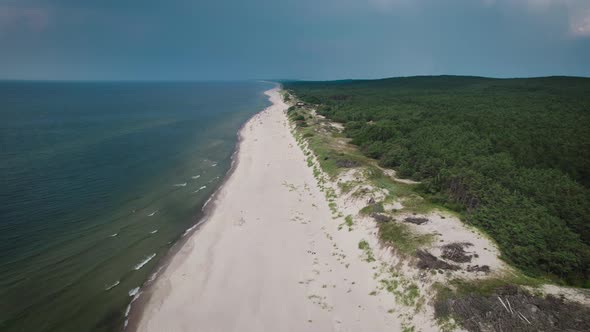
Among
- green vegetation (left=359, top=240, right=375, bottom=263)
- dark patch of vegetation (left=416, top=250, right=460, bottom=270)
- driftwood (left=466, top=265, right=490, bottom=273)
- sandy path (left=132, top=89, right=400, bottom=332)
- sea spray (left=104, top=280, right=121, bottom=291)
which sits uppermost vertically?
driftwood (left=466, top=265, right=490, bottom=273)

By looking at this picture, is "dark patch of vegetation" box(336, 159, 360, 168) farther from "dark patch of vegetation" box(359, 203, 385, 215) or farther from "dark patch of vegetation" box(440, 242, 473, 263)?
"dark patch of vegetation" box(440, 242, 473, 263)

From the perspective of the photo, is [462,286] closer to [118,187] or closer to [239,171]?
[239,171]

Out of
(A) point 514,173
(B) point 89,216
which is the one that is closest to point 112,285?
(B) point 89,216

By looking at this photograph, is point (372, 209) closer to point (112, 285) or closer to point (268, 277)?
point (268, 277)

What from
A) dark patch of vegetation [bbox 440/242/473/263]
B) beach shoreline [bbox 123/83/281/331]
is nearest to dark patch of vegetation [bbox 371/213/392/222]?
dark patch of vegetation [bbox 440/242/473/263]

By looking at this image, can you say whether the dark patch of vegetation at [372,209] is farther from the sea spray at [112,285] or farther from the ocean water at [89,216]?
the sea spray at [112,285]

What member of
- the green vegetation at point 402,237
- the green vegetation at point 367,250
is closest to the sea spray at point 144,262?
the green vegetation at point 367,250
